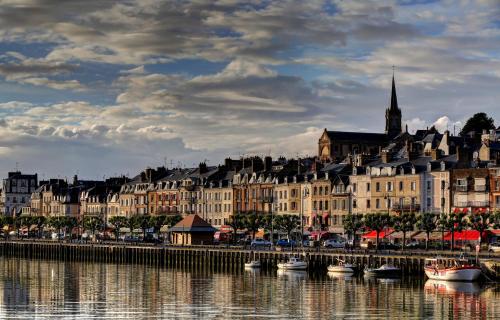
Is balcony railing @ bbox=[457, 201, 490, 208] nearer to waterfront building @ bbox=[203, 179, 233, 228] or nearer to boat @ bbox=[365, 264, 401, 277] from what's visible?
boat @ bbox=[365, 264, 401, 277]

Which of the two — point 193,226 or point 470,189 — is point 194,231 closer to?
point 193,226

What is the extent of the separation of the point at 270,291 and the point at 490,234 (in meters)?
35.5

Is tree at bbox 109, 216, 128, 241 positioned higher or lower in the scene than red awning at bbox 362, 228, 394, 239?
higher

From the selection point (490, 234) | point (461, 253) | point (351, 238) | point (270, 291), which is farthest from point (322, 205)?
point (270, 291)

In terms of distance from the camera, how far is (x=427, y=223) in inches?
4761

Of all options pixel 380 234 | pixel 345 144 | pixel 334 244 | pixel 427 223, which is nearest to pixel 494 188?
pixel 427 223

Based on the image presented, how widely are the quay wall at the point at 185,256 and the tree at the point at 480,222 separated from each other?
9219 mm

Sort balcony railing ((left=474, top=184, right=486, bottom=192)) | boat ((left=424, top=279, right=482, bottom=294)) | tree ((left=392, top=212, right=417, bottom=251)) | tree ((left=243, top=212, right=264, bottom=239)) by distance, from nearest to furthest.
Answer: boat ((left=424, top=279, right=482, bottom=294))
tree ((left=392, top=212, right=417, bottom=251))
balcony railing ((left=474, top=184, right=486, bottom=192))
tree ((left=243, top=212, right=264, bottom=239))

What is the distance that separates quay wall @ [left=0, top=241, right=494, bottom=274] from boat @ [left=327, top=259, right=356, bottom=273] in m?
1.91

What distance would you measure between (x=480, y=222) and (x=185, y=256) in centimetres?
4059

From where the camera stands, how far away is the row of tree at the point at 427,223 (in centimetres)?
11638

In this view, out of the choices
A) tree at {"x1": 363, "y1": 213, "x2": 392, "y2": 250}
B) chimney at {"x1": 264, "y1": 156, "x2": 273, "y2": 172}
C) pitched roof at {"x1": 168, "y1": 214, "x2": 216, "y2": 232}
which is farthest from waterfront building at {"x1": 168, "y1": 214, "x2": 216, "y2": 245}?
tree at {"x1": 363, "y1": 213, "x2": 392, "y2": 250}

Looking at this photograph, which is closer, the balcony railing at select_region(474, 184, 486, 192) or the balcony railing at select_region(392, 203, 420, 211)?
the balcony railing at select_region(474, 184, 486, 192)

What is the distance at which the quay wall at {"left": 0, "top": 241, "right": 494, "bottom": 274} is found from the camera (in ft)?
376
